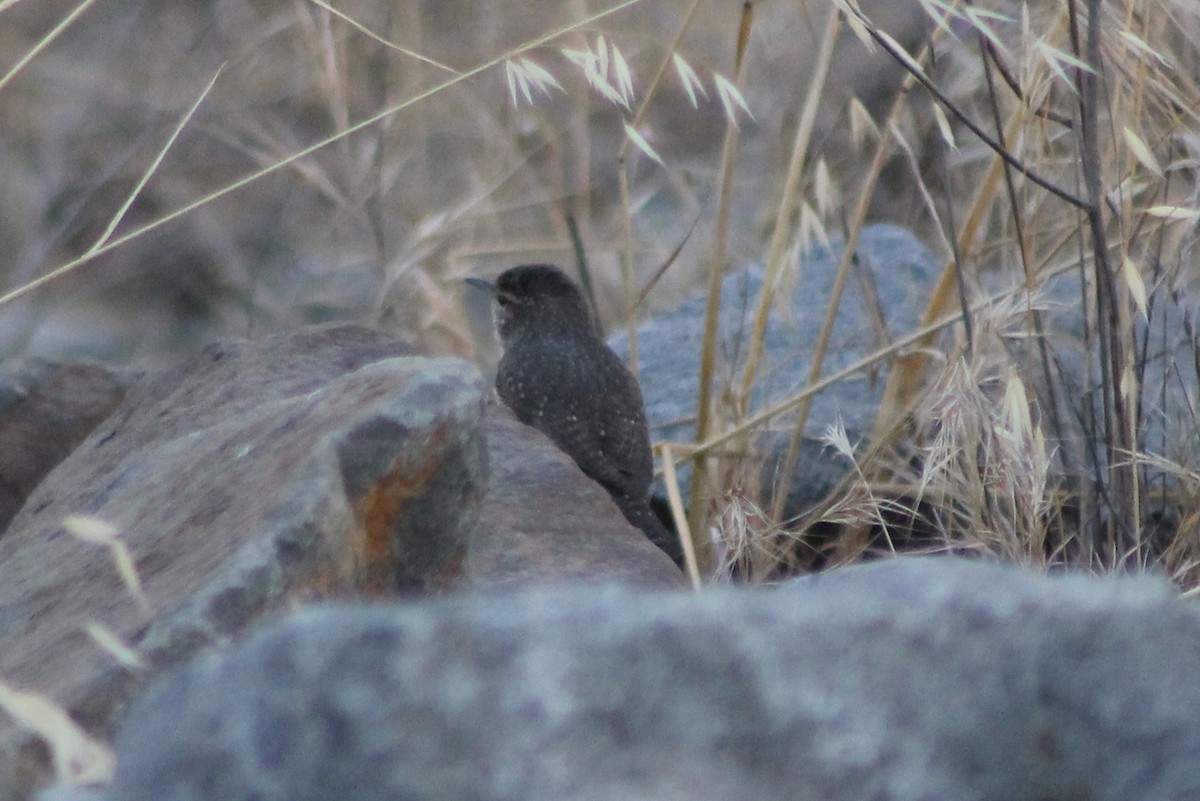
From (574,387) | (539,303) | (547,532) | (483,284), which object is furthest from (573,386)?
(547,532)

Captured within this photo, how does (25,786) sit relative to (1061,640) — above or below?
below

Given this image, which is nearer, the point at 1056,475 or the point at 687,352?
the point at 1056,475

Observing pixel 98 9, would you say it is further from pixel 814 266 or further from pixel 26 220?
pixel 814 266

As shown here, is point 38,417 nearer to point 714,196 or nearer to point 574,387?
point 574,387

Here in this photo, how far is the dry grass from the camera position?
3.31m

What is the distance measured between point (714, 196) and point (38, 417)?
485 centimetres

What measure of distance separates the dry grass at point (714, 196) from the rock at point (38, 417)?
35 centimetres

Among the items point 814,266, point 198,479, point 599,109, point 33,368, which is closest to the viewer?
point 198,479

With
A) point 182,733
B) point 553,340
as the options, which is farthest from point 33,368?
point 182,733

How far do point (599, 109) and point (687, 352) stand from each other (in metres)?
4.67

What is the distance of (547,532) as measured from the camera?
3.36 meters

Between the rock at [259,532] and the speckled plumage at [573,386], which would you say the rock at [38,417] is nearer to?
the speckled plumage at [573,386]

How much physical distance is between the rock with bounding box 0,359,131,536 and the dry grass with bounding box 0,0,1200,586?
35cm

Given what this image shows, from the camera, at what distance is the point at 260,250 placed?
9453 mm
